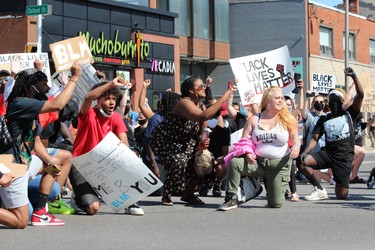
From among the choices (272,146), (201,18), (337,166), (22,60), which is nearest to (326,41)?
(201,18)

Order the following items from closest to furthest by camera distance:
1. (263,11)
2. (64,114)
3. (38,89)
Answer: (38,89) < (64,114) < (263,11)

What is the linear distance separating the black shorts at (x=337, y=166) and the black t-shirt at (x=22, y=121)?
16.2 ft

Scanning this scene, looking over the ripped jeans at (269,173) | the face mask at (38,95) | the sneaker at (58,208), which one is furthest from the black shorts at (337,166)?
the face mask at (38,95)

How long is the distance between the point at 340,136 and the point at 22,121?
5.46 metres

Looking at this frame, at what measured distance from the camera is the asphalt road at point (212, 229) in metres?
7.68

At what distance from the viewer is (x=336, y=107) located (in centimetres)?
1218

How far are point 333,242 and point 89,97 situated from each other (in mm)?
3509

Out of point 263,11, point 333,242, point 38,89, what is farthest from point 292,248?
point 263,11

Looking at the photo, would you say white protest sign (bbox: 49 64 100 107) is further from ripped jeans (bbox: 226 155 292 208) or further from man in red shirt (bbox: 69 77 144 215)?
ripped jeans (bbox: 226 155 292 208)

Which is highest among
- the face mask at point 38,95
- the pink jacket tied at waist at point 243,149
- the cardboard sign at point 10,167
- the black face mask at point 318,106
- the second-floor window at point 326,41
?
the second-floor window at point 326,41

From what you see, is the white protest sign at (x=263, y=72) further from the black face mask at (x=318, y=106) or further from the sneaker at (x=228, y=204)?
the sneaker at (x=228, y=204)

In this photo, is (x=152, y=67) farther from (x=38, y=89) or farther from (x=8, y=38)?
(x=38, y=89)

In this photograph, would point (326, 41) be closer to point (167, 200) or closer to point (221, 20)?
point (221, 20)

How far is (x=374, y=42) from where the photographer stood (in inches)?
2153
